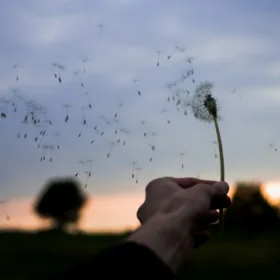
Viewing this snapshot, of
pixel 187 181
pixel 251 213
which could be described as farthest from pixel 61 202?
pixel 187 181

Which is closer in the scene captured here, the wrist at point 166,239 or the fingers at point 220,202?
the wrist at point 166,239

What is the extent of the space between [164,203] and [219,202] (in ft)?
1.45

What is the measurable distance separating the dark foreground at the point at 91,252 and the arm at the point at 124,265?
25512mm

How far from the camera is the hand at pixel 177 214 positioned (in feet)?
8.16

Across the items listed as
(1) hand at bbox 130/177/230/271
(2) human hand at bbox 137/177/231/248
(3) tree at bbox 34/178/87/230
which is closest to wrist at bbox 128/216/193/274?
(1) hand at bbox 130/177/230/271

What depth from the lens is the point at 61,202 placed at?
247ft

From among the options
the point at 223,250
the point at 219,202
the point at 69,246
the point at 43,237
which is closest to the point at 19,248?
the point at 69,246

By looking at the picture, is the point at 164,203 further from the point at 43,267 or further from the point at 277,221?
the point at 277,221

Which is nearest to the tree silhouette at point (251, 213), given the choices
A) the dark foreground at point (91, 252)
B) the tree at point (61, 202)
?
the dark foreground at point (91, 252)

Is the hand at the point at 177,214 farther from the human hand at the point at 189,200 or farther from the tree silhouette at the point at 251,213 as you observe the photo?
the tree silhouette at the point at 251,213

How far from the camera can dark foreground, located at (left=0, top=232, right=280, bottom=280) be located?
30.5m

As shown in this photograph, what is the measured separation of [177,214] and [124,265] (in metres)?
0.69

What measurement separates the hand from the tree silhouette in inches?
1353

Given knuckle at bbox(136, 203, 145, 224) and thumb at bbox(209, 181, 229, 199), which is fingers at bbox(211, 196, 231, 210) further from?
knuckle at bbox(136, 203, 145, 224)
